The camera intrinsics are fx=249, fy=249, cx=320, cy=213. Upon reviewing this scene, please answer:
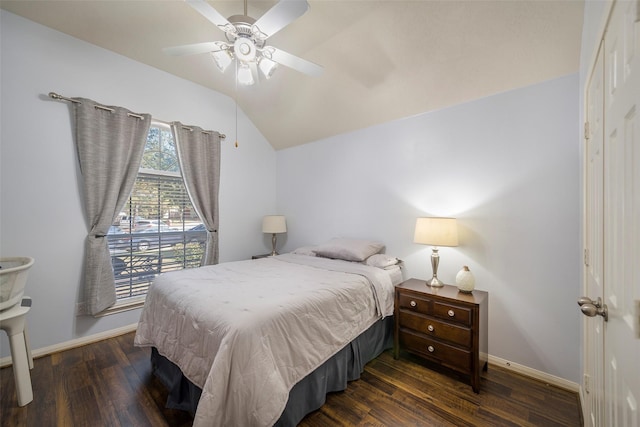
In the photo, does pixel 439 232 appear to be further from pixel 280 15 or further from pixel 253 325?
pixel 280 15

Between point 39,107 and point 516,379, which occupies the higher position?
point 39,107

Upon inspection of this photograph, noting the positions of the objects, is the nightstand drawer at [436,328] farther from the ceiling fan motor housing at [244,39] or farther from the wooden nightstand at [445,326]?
the ceiling fan motor housing at [244,39]

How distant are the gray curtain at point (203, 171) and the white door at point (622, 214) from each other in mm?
3447

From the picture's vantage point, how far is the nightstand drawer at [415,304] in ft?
6.82

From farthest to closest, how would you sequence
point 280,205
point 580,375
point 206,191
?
point 280,205
point 206,191
point 580,375

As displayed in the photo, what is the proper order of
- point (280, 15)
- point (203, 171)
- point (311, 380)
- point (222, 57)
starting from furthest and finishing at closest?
point (203, 171), point (222, 57), point (311, 380), point (280, 15)

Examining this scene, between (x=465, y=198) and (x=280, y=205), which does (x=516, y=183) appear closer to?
(x=465, y=198)

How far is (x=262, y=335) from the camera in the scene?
1.32 meters

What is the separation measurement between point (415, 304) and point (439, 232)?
0.65 metres

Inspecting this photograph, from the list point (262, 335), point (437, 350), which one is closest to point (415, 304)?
point (437, 350)

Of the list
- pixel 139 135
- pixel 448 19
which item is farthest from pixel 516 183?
pixel 139 135

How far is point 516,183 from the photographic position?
210cm

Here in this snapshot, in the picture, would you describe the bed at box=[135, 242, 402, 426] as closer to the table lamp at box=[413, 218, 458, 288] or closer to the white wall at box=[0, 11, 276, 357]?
the table lamp at box=[413, 218, 458, 288]

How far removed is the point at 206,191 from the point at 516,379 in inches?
145
